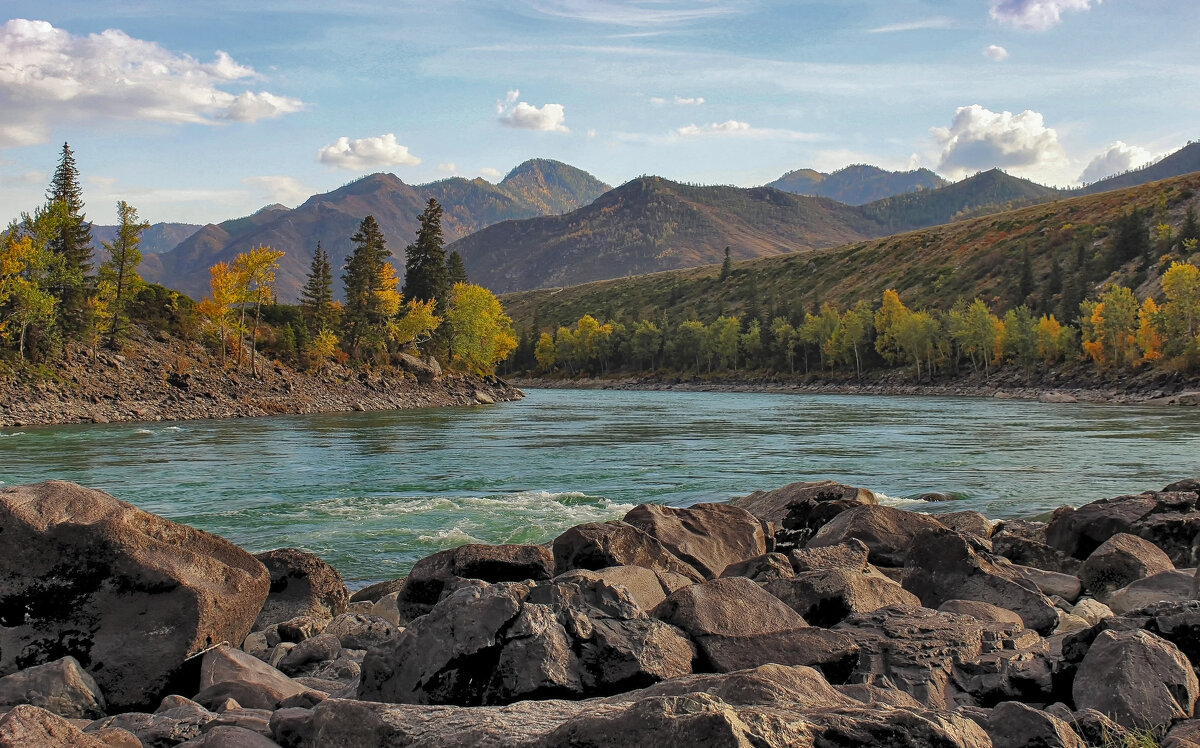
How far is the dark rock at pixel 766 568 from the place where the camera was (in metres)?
10.9

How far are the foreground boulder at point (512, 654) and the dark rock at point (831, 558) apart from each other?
4.44 metres

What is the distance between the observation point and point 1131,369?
285 ft

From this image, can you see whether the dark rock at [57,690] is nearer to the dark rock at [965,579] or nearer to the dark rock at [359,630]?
the dark rock at [359,630]

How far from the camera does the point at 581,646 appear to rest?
288 inches

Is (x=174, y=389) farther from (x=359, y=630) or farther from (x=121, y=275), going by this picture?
(x=359, y=630)

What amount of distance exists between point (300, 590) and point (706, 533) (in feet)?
20.4

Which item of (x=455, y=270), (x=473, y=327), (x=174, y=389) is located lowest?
(x=174, y=389)

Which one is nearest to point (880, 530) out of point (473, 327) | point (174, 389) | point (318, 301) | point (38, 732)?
point (38, 732)

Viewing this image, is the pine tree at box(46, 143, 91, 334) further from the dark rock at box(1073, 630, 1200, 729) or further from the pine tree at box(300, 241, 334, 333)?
the dark rock at box(1073, 630, 1200, 729)

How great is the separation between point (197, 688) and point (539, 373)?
16782 centimetres

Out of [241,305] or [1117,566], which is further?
[241,305]

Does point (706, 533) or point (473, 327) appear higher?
point (473, 327)

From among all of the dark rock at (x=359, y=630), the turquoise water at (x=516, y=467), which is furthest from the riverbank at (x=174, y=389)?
the dark rock at (x=359, y=630)

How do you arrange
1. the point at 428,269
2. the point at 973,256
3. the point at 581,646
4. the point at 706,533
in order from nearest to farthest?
the point at 581,646 → the point at 706,533 → the point at 428,269 → the point at 973,256
